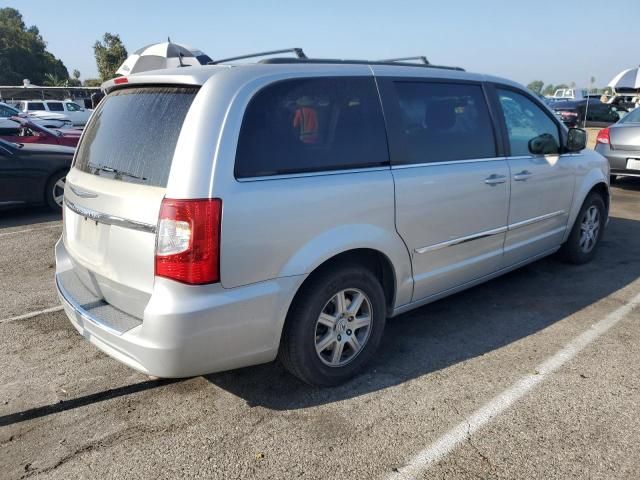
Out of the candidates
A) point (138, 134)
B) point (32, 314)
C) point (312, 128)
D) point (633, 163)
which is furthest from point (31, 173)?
point (633, 163)

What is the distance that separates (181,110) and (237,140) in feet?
1.13

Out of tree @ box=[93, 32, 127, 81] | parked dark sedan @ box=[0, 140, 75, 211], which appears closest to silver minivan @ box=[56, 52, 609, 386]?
parked dark sedan @ box=[0, 140, 75, 211]

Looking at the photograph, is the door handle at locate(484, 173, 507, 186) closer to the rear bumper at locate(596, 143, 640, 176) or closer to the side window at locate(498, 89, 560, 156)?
the side window at locate(498, 89, 560, 156)

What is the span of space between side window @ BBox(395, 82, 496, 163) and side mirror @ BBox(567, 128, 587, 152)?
3.91 ft

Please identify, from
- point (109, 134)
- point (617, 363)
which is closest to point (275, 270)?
point (109, 134)

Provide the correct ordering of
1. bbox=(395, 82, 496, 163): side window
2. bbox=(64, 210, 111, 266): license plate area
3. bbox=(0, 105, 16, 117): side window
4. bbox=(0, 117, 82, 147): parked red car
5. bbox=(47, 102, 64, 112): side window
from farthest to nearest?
bbox=(47, 102, 64, 112): side window < bbox=(0, 105, 16, 117): side window < bbox=(0, 117, 82, 147): parked red car < bbox=(395, 82, 496, 163): side window < bbox=(64, 210, 111, 266): license plate area

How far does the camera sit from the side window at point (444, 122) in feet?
10.9

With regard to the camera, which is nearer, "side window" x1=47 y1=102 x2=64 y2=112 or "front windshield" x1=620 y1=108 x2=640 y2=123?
"front windshield" x1=620 y1=108 x2=640 y2=123

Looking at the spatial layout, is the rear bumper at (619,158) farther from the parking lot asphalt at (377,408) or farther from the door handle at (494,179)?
the door handle at (494,179)

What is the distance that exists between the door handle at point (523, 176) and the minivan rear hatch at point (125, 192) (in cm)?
257

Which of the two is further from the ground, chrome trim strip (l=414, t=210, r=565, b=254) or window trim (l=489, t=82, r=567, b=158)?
window trim (l=489, t=82, r=567, b=158)

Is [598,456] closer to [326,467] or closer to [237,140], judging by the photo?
[326,467]

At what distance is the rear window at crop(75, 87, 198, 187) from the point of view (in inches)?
101

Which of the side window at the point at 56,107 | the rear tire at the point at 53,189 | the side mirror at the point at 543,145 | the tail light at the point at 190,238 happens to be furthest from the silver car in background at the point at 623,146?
the side window at the point at 56,107
